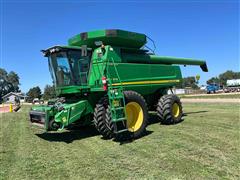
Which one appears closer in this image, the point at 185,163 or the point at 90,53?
the point at 185,163

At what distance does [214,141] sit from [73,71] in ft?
14.8

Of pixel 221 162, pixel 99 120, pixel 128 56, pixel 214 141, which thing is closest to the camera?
pixel 221 162

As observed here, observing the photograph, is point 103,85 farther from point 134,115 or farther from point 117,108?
point 134,115

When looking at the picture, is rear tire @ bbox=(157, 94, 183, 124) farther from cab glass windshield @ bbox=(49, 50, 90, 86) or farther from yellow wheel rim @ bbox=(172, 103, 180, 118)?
cab glass windshield @ bbox=(49, 50, 90, 86)

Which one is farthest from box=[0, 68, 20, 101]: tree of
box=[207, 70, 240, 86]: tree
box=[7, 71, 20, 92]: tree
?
box=[207, 70, 240, 86]: tree

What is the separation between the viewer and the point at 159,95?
11.9 meters

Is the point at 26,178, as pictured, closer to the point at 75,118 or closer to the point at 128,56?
the point at 75,118

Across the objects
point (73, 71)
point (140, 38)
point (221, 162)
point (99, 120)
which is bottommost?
point (221, 162)

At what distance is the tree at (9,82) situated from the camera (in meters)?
128

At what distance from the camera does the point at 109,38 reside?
952 cm

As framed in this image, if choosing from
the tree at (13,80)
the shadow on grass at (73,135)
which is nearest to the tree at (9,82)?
the tree at (13,80)

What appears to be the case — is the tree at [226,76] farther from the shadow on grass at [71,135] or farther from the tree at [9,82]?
the shadow on grass at [71,135]

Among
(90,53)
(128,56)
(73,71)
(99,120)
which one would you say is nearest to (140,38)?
(128,56)

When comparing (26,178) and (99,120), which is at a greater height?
(99,120)
